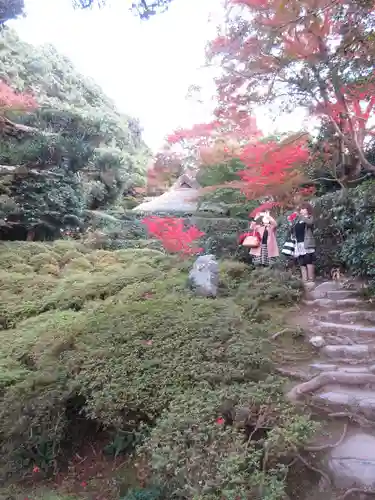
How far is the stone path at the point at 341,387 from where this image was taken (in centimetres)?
A: 276

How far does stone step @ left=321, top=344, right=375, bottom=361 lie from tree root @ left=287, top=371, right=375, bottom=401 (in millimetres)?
526

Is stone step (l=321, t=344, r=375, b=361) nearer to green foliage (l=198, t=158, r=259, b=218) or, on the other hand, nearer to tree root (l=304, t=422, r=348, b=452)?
tree root (l=304, t=422, r=348, b=452)

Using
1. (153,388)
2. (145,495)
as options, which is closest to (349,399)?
(153,388)

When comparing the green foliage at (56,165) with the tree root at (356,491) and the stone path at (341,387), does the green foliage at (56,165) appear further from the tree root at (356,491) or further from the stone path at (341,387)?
the tree root at (356,491)

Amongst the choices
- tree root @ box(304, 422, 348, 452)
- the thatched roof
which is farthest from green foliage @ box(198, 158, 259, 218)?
tree root @ box(304, 422, 348, 452)

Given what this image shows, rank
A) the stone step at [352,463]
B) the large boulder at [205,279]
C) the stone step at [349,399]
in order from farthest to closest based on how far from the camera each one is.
Result: the large boulder at [205,279] < the stone step at [349,399] < the stone step at [352,463]

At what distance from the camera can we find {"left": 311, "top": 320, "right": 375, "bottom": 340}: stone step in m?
4.82

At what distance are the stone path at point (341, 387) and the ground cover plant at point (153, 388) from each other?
0.35 meters

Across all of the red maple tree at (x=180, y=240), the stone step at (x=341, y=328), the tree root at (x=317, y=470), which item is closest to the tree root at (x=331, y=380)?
the tree root at (x=317, y=470)

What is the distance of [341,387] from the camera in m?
3.85

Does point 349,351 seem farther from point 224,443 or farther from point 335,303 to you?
point 224,443

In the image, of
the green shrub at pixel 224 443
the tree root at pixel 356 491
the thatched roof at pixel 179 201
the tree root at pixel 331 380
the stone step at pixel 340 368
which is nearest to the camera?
the green shrub at pixel 224 443

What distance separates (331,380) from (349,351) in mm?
677

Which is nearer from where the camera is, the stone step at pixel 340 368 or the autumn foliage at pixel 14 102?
the stone step at pixel 340 368
